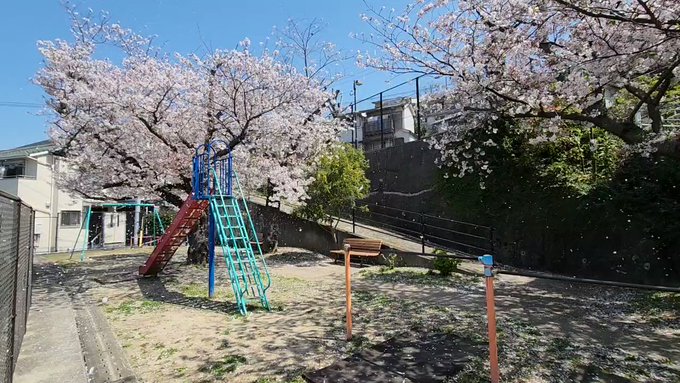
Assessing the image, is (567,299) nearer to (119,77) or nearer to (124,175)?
(124,175)

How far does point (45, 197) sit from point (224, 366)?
75.4ft

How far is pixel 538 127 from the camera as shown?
9.52m

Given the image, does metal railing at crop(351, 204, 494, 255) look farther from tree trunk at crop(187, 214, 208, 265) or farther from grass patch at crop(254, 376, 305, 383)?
grass patch at crop(254, 376, 305, 383)

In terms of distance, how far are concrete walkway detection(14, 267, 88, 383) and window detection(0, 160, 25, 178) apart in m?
17.5

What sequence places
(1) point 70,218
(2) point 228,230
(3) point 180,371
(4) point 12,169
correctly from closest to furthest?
(3) point 180,371 → (2) point 228,230 → (4) point 12,169 → (1) point 70,218

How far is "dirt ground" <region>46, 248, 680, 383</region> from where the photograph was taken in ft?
12.8

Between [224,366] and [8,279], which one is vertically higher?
[8,279]

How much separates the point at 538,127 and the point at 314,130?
6876 mm

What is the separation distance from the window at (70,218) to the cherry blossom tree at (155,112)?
12.9m

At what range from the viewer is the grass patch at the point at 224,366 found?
3.93 meters

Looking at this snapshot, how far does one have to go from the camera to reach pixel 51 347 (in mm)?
4820

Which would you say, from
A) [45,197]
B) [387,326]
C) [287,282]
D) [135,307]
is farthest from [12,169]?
[387,326]

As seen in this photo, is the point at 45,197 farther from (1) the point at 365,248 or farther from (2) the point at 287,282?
(1) the point at 365,248

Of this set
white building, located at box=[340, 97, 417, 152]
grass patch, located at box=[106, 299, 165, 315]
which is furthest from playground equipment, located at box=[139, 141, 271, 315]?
white building, located at box=[340, 97, 417, 152]
